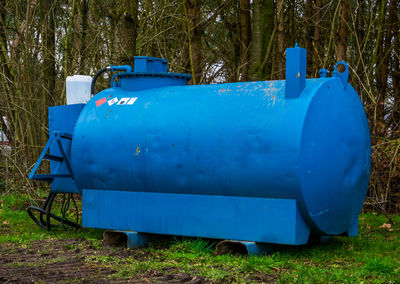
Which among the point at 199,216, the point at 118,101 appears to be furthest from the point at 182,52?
the point at 199,216

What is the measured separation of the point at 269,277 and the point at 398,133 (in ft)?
17.0

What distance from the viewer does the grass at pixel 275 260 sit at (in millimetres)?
4852

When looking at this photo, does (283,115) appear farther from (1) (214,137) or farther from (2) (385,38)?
(2) (385,38)

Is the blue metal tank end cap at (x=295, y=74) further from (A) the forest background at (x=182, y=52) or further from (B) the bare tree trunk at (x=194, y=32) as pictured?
(B) the bare tree trunk at (x=194, y=32)

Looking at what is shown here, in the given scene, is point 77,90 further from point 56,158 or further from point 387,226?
point 387,226

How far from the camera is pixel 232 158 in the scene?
5.78m

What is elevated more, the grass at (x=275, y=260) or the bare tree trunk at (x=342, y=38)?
the bare tree trunk at (x=342, y=38)

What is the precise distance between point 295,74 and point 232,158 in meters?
1.06

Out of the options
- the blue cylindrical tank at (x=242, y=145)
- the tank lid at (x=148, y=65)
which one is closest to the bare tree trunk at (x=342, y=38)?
the tank lid at (x=148, y=65)

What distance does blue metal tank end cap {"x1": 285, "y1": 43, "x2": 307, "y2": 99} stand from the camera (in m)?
5.66

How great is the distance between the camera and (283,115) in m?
5.57

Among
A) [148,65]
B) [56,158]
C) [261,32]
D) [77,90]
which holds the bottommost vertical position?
[56,158]

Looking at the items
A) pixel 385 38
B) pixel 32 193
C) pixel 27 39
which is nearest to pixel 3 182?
pixel 32 193

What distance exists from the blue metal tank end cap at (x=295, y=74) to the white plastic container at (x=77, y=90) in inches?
129
